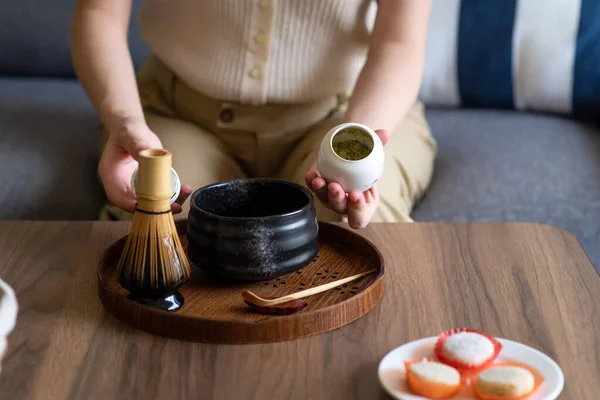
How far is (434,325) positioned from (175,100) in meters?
0.77

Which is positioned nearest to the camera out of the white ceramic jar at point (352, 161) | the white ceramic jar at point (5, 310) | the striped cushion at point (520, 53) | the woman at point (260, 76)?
the white ceramic jar at point (5, 310)

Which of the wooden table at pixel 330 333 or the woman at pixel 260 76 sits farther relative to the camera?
the woman at pixel 260 76

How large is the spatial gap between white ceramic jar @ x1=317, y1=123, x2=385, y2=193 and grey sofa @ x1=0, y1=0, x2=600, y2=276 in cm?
54

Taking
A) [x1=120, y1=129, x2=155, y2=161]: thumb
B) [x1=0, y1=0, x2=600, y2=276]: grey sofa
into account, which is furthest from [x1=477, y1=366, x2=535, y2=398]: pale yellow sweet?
[x1=0, y1=0, x2=600, y2=276]: grey sofa

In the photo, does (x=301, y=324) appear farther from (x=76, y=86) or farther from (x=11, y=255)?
(x=76, y=86)

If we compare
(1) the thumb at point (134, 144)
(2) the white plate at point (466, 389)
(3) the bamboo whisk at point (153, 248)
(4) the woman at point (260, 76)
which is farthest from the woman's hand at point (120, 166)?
(2) the white plate at point (466, 389)

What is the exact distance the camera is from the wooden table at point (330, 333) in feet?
2.32

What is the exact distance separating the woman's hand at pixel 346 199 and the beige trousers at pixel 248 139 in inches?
11.9

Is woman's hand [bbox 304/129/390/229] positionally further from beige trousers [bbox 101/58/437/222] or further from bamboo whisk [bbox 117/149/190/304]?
beige trousers [bbox 101/58/437/222]

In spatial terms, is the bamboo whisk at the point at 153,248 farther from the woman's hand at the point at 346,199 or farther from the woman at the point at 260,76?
the woman at the point at 260,76

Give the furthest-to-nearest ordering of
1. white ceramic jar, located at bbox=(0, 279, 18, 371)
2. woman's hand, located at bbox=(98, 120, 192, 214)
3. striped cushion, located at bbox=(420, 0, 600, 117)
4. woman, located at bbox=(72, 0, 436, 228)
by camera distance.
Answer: striped cushion, located at bbox=(420, 0, 600, 117), woman, located at bbox=(72, 0, 436, 228), woman's hand, located at bbox=(98, 120, 192, 214), white ceramic jar, located at bbox=(0, 279, 18, 371)

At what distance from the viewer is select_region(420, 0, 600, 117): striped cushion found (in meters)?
1.68

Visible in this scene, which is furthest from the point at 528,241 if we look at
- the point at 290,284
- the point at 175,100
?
the point at 175,100

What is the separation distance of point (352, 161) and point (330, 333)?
0.20 m
